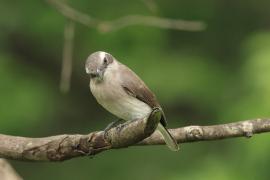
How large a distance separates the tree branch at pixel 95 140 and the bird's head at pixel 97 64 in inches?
20.6

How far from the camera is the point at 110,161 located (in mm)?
9008

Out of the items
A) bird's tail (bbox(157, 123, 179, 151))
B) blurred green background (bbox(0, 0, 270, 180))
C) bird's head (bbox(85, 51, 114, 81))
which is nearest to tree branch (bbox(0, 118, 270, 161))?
bird's tail (bbox(157, 123, 179, 151))

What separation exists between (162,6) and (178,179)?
291cm

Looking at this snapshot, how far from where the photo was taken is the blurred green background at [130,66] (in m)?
8.88

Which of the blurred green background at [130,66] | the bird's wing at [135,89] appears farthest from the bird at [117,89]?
the blurred green background at [130,66]

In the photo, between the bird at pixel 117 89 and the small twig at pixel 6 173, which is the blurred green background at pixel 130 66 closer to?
the bird at pixel 117 89

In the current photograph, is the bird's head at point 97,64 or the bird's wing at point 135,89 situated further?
the bird's wing at point 135,89

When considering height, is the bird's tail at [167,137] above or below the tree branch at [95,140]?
above

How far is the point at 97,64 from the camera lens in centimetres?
574

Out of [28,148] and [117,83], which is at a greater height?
[117,83]

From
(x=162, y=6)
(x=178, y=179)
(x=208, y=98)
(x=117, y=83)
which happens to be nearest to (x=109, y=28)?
(x=117, y=83)

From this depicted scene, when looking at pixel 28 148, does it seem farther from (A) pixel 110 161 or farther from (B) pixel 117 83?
(A) pixel 110 161

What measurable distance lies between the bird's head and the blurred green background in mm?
2309

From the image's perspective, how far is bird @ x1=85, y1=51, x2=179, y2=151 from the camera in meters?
5.79
